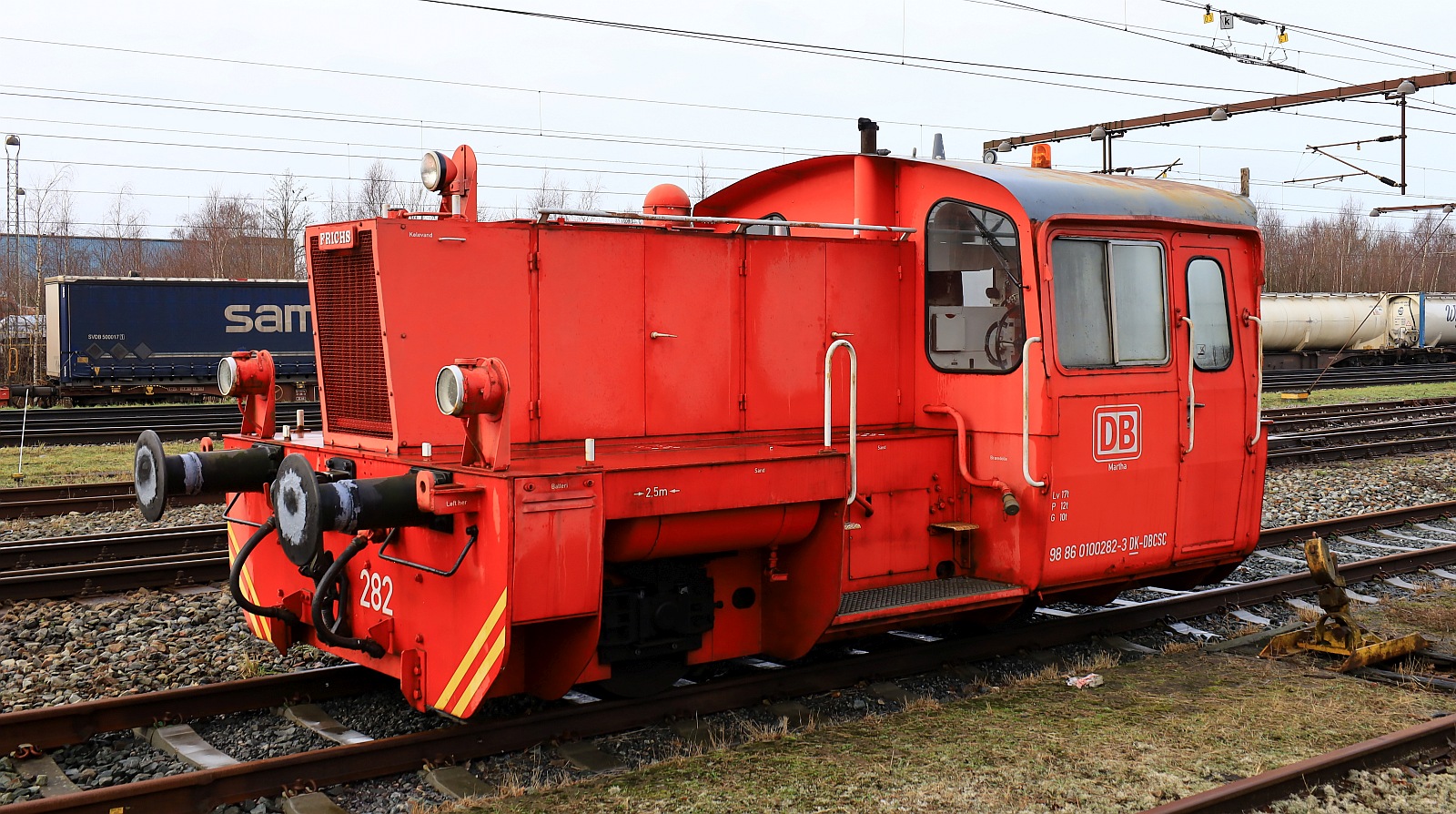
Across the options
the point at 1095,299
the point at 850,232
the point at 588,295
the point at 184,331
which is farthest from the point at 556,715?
the point at 184,331

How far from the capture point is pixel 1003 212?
625 cm

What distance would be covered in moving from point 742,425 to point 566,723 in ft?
6.10

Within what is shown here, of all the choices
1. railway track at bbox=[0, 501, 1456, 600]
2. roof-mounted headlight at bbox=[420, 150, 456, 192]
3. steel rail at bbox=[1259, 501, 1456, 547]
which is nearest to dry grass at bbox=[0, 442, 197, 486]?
railway track at bbox=[0, 501, 1456, 600]

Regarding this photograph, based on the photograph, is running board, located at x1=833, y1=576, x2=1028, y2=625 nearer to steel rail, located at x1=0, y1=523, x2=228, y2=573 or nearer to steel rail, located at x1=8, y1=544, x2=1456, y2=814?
steel rail, located at x1=8, y1=544, x2=1456, y2=814

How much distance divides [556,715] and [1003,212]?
3.57 m

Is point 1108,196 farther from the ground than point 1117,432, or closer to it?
farther from the ground

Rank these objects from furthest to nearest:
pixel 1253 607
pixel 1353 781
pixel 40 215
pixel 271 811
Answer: pixel 40 215 < pixel 1253 607 < pixel 1353 781 < pixel 271 811

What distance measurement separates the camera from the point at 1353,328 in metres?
39.0

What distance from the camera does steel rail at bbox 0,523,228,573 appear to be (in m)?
8.77

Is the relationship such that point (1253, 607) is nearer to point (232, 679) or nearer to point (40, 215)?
point (232, 679)

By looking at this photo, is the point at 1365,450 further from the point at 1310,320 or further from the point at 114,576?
the point at 1310,320

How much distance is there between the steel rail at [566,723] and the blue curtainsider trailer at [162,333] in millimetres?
22405

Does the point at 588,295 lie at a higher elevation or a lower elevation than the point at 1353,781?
higher

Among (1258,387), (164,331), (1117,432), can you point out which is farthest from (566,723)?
(164,331)
